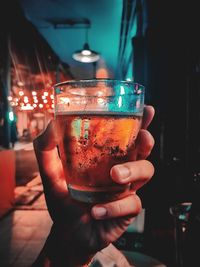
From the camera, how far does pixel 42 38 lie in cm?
922

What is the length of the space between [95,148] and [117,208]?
26 cm

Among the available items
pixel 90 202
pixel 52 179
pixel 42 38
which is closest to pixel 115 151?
pixel 90 202

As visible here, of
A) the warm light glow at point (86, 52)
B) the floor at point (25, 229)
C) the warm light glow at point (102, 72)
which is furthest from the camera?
the warm light glow at point (102, 72)

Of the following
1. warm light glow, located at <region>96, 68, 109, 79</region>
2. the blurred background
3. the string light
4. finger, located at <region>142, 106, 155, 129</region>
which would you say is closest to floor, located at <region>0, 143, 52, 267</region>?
the blurred background

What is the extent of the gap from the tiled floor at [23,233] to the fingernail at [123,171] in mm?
3556

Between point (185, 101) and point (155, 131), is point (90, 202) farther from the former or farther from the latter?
point (155, 131)

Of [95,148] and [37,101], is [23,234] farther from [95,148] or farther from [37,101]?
[95,148]

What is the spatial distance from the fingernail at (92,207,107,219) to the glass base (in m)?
0.04

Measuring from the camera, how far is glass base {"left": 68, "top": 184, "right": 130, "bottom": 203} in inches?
34.6

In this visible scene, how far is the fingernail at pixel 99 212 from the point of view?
92cm

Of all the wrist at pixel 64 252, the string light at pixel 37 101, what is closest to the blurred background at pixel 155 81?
the string light at pixel 37 101

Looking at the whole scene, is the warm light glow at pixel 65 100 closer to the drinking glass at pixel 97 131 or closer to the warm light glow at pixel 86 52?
the drinking glass at pixel 97 131

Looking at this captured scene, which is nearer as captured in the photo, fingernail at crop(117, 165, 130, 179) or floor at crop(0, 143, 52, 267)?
fingernail at crop(117, 165, 130, 179)

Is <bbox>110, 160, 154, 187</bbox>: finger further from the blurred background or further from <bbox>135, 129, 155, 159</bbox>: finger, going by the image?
the blurred background
